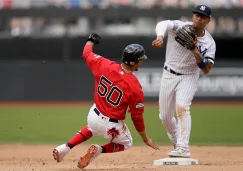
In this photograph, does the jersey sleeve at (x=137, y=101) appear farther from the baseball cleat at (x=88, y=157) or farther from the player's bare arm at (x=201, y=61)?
the player's bare arm at (x=201, y=61)

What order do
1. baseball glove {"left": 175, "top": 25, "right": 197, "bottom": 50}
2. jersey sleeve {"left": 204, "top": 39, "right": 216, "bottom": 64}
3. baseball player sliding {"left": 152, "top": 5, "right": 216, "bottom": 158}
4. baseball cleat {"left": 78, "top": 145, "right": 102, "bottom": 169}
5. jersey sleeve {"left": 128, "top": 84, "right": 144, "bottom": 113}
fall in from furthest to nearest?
jersey sleeve {"left": 204, "top": 39, "right": 216, "bottom": 64}, baseball player sliding {"left": 152, "top": 5, "right": 216, "bottom": 158}, baseball glove {"left": 175, "top": 25, "right": 197, "bottom": 50}, baseball cleat {"left": 78, "top": 145, "right": 102, "bottom": 169}, jersey sleeve {"left": 128, "top": 84, "right": 144, "bottom": 113}

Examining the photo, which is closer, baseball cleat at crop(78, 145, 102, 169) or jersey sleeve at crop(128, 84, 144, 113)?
jersey sleeve at crop(128, 84, 144, 113)

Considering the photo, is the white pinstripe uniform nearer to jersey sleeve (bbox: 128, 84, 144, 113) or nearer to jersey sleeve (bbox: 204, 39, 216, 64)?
jersey sleeve (bbox: 204, 39, 216, 64)

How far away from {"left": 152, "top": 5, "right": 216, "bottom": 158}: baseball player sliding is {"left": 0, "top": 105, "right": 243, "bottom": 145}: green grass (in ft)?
10.4

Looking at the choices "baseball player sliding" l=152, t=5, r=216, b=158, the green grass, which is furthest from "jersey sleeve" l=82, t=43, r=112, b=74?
the green grass

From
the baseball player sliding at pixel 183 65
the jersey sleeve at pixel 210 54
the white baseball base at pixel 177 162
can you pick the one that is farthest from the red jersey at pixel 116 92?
the jersey sleeve at pixel 210 54

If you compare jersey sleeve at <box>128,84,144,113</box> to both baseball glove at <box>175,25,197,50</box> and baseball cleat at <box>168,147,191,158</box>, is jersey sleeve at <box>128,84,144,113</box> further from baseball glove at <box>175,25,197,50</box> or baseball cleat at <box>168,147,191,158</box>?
baseball cleat at <box>168,147,191,158</box>

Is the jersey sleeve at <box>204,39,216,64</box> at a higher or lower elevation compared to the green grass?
higher

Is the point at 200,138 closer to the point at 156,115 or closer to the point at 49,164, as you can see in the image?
the point at 156,115

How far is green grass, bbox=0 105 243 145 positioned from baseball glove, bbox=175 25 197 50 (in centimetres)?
375

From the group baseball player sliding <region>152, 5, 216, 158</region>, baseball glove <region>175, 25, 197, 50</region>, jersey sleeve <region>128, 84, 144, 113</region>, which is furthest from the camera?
baseball player sliding <region>152, 5, 216, 158</region>

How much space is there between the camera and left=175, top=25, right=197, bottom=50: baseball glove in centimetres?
720

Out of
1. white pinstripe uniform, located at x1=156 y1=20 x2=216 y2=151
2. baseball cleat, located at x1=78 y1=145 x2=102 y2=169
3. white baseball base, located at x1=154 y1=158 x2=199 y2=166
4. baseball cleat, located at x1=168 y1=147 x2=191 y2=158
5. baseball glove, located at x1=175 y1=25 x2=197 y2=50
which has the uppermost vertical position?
baseball glove, located at x1=175 y1=25 x2=197 y2=50

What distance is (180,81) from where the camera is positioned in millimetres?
7645
